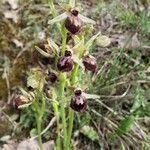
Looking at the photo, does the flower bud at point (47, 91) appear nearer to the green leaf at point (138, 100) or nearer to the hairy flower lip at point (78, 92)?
the hairy flower lip at point (78, 92)

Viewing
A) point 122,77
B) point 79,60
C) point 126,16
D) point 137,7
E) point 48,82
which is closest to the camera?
point 79,60

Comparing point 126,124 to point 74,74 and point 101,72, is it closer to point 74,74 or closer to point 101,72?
point 101,72

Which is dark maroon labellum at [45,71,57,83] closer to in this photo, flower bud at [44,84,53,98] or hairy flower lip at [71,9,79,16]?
flower bud at [44,84,53,98]

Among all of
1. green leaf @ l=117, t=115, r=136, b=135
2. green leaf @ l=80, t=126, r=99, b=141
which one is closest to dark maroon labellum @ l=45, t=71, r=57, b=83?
green leaf @ l=117, t=115, r=136, b=135

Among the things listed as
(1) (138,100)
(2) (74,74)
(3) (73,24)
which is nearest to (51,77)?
(2) (74,74)

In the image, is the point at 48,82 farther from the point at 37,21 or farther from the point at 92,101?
the point at 37,21

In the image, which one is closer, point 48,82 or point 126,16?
point 48,82

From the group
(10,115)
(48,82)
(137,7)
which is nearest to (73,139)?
(10,115)
